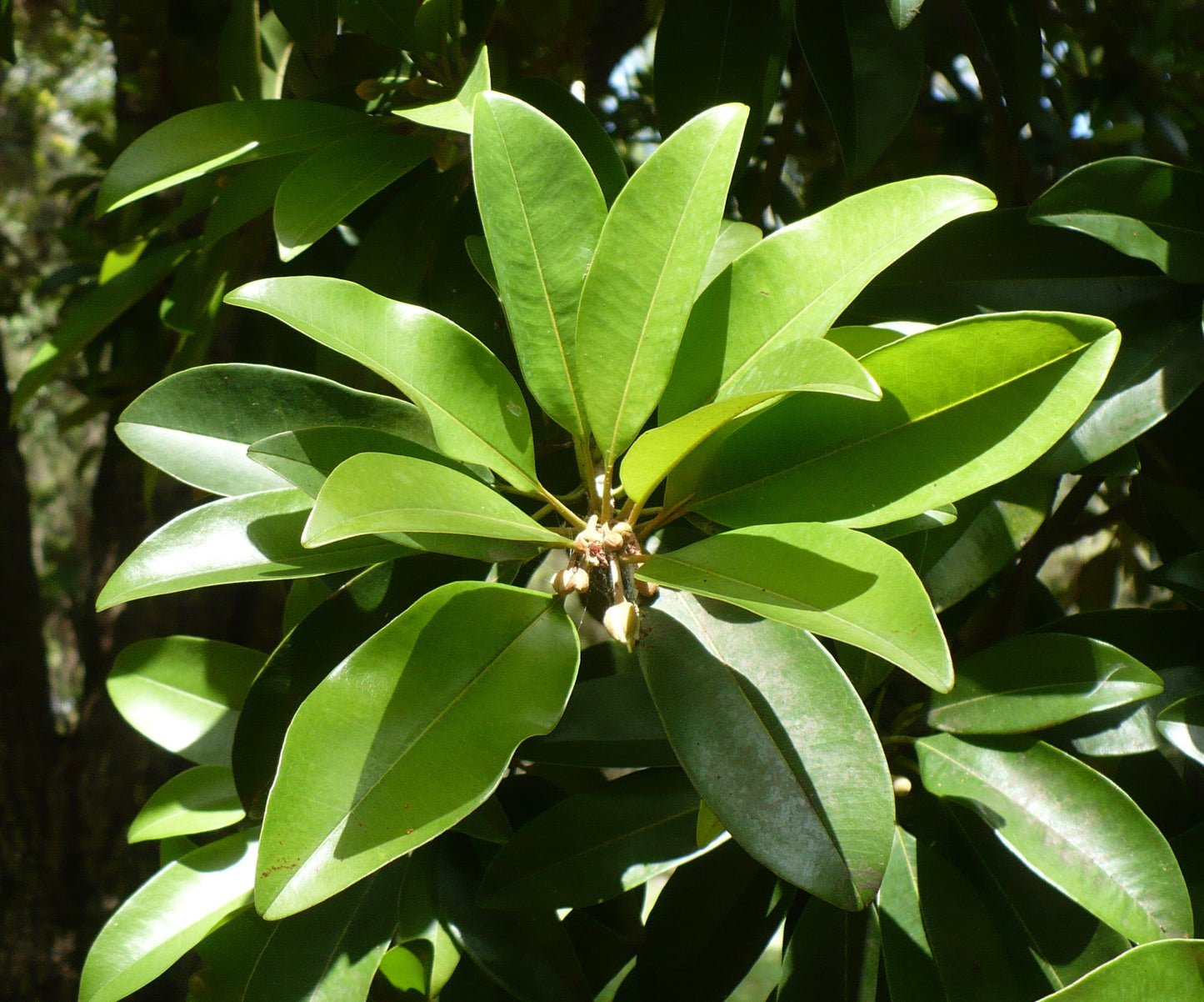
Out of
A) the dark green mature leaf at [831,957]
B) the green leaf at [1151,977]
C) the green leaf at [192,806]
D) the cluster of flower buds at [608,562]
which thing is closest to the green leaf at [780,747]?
the cluster of flower buds at [608,562]

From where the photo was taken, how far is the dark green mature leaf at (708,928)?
2.79ft

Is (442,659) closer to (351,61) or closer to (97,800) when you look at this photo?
(351,61)

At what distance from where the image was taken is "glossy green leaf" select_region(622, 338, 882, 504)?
460mm

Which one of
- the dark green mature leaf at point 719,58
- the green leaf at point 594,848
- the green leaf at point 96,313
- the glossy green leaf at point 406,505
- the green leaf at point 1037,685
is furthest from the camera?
the green leaf at point 96,313

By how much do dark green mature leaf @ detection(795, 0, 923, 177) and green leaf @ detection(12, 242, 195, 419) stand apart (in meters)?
0.70

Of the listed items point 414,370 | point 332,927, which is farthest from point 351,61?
point 332,927

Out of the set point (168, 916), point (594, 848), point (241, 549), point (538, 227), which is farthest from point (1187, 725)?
point (168, 916)

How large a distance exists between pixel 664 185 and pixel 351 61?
2.09 ft

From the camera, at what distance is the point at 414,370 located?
61cm

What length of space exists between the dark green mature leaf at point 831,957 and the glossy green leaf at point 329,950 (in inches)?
13.5

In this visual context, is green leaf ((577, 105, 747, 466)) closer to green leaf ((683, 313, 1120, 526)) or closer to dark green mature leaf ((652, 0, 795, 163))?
green leaf ((683, 313, 1120, 526))

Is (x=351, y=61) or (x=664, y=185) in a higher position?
(x=351, y=61)

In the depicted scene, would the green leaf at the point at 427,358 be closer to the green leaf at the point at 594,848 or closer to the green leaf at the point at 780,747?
the green leaf at the point at 780,747

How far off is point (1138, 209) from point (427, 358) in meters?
0.58
